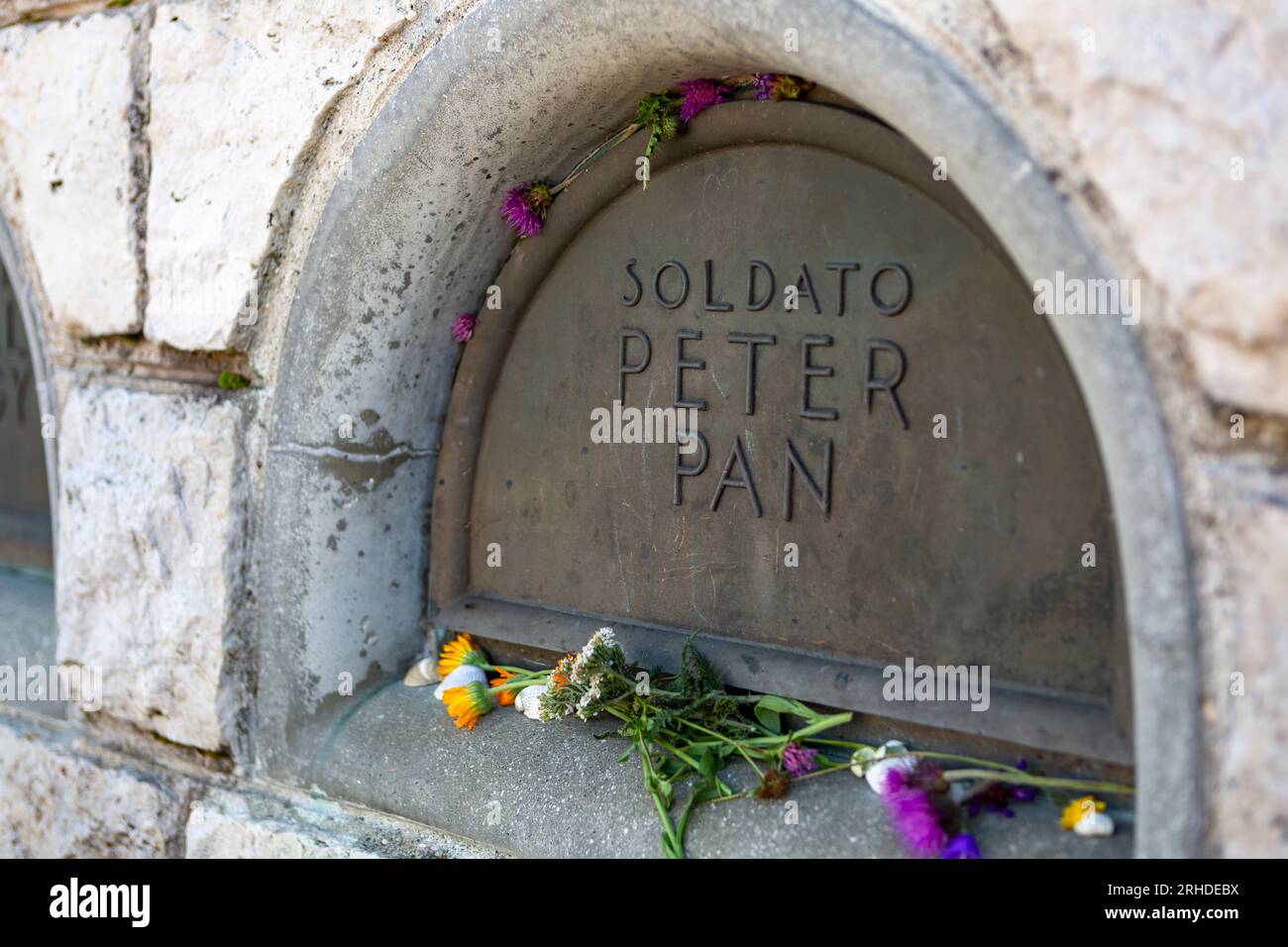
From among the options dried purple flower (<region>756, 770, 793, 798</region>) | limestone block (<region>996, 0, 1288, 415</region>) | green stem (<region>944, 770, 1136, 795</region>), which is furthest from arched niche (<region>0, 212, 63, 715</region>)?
limestone block (<region>996, 0, 1288, 415</region>)

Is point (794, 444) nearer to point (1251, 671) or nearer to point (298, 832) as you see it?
point (1251, 671)

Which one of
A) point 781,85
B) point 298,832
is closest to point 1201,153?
point 781,85

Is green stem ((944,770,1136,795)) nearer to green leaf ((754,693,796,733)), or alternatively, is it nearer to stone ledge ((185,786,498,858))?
green leaf ((754,693,796,733))

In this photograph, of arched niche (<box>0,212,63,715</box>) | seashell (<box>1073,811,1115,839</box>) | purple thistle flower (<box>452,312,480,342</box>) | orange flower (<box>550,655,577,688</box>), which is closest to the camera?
seashell (<box>1073,811,1115,839</box>)

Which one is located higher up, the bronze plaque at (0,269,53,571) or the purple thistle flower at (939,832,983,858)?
the bronze plaque at (0,269,53,571)

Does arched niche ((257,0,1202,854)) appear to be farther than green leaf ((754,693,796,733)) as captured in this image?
No

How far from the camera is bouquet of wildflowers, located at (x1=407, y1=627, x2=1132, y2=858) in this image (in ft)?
3.97

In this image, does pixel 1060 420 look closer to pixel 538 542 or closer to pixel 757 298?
pixel 757 298

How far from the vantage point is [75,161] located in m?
1.88

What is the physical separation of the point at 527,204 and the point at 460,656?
753 mm

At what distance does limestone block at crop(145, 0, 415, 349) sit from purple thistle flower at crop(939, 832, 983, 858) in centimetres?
129

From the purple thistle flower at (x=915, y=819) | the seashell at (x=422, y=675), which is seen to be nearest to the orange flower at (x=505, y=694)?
the seashell at (x=422, y=675)

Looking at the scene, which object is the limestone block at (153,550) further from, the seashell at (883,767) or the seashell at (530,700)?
the seashell at (883,767)
